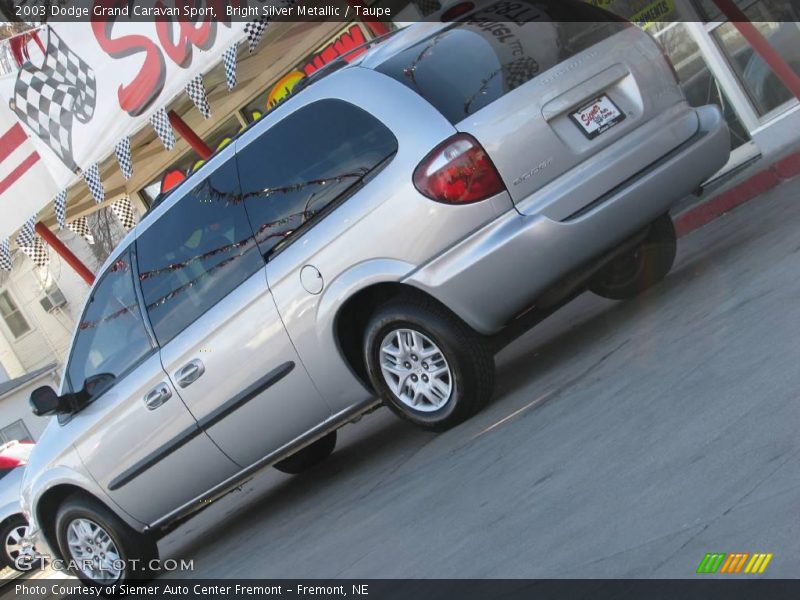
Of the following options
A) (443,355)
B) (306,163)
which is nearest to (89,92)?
(306,163)

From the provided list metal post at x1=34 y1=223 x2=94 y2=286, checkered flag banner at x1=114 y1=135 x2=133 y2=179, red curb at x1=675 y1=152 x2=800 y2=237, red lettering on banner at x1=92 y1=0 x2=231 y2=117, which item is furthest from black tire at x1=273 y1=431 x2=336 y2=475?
metal post at x1=34 y1=223 x2=94 y2=286

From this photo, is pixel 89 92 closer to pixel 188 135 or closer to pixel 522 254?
pixel 188 135

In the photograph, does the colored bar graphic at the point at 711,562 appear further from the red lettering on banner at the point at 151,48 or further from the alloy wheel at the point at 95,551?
the red lettering on banner at the point at 151,48

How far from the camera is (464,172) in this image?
18.5 ft

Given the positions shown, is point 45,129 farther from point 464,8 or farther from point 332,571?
point 332,571

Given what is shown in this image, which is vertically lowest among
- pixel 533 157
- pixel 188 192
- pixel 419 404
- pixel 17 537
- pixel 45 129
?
pixel 17 537

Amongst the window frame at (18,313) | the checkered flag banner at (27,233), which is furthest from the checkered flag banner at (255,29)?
the window frame at (18,313)

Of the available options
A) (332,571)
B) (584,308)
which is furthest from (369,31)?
(332,571)

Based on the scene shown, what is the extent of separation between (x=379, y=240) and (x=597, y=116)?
Result: 1.29 m

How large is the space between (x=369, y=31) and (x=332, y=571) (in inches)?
376

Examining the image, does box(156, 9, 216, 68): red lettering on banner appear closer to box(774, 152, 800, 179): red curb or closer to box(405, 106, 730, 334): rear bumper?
box(774, 152, 800, 179): red curb

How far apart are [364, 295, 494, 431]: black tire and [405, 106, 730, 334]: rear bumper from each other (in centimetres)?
11

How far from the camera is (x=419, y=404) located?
241 inches

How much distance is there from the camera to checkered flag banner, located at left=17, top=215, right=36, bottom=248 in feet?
45.3
